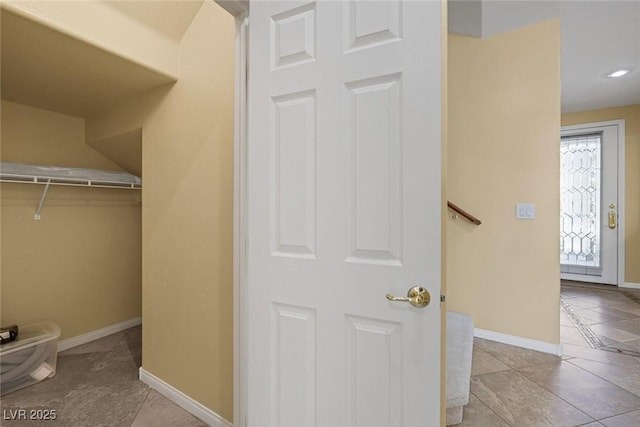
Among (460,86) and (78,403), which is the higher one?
(460,86)

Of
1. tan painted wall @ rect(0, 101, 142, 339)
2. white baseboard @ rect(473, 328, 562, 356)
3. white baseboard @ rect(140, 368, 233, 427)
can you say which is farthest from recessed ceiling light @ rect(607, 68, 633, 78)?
tan painted wall @ rect(0, 101, 142, 339)

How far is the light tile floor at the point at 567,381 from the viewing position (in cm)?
170

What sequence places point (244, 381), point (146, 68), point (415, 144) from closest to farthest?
point (415, 144)
point (244, 381)
point (146, 68)

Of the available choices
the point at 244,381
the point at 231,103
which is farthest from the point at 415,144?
the point at 244,381

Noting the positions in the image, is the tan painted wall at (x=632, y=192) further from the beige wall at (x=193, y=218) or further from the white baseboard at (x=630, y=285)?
the beige wall at (x=193, y=218)

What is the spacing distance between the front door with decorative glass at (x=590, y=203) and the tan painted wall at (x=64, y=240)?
6009 millimetres

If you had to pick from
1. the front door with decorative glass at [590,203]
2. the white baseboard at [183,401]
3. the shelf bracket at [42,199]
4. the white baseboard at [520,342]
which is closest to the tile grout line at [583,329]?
the white baseboard at [520,342]

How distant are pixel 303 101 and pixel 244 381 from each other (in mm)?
1259

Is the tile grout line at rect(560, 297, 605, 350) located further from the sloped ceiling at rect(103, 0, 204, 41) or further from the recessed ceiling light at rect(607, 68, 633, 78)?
the sloped ceiling at rect(103, 0, 204, 41)

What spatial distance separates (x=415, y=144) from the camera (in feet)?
3.34

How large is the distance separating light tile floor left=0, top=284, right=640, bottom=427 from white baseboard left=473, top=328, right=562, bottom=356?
61 millimetres

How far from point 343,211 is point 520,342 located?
7.91 ft

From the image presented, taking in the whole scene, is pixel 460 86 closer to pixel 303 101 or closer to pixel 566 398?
pixel 303 101

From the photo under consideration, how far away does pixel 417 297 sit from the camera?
1.01 meters
